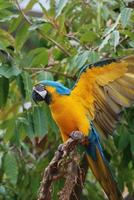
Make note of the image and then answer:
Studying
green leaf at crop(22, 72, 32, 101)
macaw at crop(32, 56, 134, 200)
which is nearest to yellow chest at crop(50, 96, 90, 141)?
macaw at crop(32, 56, 134, 200)

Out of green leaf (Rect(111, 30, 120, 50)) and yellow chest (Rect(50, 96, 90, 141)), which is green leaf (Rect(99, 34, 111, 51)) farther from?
yellow chest (Rect(50, 96, 90, 141))

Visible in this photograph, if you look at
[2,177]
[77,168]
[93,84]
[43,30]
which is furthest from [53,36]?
[77,168]

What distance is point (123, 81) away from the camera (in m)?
1.63

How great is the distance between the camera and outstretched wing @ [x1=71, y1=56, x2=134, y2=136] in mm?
1608

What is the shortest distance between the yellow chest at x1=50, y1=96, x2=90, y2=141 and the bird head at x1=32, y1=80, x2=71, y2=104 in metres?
0.02

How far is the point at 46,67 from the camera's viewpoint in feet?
6.20

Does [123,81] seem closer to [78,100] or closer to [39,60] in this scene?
[78,100]

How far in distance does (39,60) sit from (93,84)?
0.89 ft

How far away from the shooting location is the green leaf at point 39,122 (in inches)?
67.3

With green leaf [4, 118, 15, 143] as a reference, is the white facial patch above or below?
above

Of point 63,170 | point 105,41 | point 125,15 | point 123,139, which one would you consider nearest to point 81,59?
point 105,41

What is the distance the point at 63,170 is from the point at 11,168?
67cm


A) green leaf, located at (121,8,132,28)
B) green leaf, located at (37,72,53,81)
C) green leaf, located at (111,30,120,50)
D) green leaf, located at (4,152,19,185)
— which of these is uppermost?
green leaf, located at (121,8,132,28)

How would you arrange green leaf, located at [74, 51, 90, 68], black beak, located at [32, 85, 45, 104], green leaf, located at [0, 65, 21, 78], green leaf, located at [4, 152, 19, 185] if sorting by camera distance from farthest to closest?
1. green leaf, located at [4, 152, 19, 185]
2. green leaf, located at [74, 51, 90, 68]
3. green leaf, located at [0, 65, 21, 78]
4. black beak, located at [32, 85, 45, 104]
